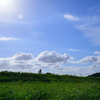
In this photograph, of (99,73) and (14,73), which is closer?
(14,73)

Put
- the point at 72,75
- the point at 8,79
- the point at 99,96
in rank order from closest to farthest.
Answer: the point at 99,96 < the point at 8,79 < the point at 72,75

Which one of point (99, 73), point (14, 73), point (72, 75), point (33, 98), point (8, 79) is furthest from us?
point (99, 73)

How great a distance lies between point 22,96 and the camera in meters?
8.23

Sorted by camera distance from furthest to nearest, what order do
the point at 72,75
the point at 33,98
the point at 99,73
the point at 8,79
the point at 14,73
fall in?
the point at 99,73 < the point at 72,75 < the point at 14,73 < the point at 8,79 < the point at 33,98

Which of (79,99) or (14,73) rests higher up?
(14,73)

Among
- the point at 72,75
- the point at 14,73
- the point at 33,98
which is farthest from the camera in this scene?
the point at 72,75

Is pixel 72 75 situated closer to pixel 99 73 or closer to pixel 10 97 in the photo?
pixel 99 73

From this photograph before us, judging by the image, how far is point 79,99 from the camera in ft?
28.3

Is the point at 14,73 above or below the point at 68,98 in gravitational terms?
above

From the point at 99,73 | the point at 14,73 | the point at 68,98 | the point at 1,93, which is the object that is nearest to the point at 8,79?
the point at 14,73

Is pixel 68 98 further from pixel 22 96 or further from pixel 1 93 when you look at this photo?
pixel 1 93

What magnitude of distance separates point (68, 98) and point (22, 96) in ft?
9.11

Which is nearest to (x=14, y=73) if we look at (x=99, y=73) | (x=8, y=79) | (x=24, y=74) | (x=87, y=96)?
(x=24, y=74)

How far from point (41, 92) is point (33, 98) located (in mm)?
853
